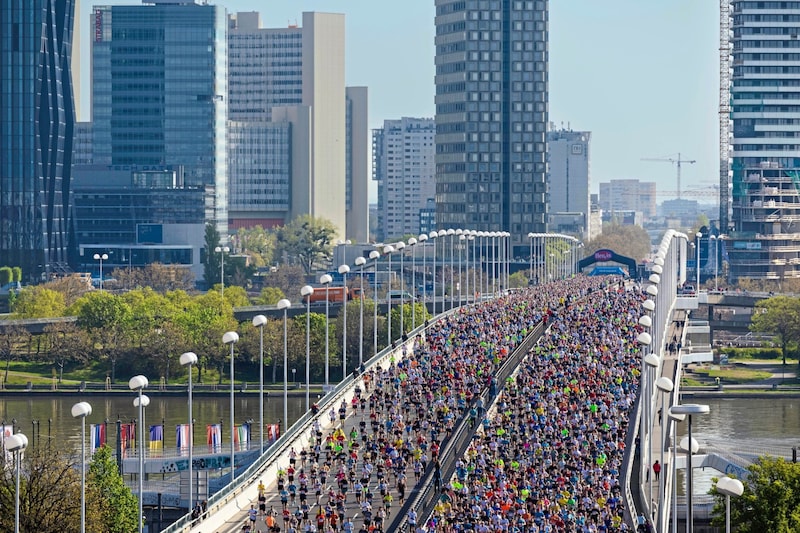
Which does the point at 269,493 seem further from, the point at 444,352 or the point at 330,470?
the point at 444,352

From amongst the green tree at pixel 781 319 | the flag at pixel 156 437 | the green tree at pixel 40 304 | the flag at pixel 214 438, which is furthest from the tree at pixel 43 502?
the green tree at pixel 40 304

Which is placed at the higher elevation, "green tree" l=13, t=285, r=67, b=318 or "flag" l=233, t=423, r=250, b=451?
"green tree" l=13, t=285, r=67, b=318

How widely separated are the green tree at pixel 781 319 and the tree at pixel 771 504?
8533cm

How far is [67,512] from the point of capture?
59.6 meters

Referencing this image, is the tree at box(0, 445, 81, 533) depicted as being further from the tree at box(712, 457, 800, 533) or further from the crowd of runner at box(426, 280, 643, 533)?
the tree at box(712, 457, 800, 533)

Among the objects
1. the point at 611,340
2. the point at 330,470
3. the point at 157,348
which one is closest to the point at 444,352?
the point at 611,340

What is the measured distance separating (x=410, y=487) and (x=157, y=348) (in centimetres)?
7728

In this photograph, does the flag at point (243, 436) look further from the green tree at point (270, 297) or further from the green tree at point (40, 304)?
the green tree at point (270, 297)

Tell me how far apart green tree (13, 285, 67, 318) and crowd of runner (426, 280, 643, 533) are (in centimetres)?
7570

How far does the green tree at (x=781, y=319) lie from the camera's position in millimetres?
152750

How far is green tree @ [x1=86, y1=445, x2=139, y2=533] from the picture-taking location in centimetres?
6372

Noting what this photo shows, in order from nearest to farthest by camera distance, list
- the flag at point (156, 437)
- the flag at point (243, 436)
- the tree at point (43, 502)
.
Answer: the tree at point (43, 502), the flag at point (156, 437), the flag at point (243, 436)

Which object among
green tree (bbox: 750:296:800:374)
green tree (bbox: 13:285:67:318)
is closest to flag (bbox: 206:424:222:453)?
green tree (bbox: 13:285:67:318)

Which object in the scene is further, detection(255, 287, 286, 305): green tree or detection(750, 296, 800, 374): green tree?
detection(255, 287, 286, 305): green tree
